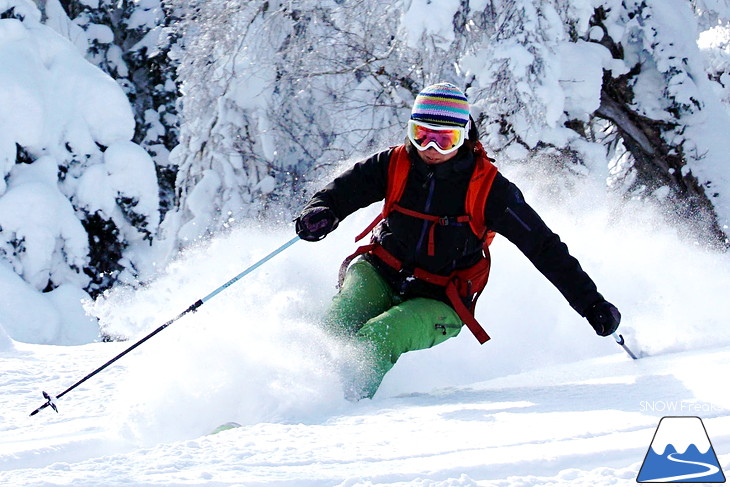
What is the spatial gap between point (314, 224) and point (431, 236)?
1.83 feet

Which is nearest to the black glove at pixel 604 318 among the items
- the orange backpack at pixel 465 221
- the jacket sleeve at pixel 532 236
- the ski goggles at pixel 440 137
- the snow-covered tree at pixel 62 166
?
the jacket sleeve at pixel 532 236

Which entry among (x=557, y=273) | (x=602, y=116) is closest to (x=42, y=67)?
(x=602, y=116)

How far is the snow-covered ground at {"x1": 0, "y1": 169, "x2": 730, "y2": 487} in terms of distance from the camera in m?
2.44

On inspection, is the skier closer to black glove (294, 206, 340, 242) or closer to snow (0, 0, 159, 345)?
black glove (294, 206, 340, 242)

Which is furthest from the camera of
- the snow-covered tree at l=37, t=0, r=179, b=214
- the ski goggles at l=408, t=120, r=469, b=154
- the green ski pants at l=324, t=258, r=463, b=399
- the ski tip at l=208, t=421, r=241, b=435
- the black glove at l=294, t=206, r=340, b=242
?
the snow-covered tree at l=37, t=0, r=179, b=214

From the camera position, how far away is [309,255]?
538cm

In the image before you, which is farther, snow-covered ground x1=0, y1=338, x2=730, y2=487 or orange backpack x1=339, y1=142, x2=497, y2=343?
orange backpack x1=339, y1=142, x2=497, y2=343

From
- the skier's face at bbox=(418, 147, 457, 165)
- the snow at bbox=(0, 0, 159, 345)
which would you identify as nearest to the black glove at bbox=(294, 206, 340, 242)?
the skier's face at bbox=(418, 147, 457, 165)

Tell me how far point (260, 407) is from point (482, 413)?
0.83 m

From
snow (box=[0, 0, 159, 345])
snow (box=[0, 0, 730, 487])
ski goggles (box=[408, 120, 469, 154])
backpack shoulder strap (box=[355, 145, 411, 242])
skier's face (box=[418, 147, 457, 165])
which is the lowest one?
snow (box=[0, 0, 159, 345])

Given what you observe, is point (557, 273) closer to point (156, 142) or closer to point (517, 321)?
point (517, 321)

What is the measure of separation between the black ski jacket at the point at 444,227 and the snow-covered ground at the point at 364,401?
0.44 metres

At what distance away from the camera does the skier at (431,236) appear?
13.0ft

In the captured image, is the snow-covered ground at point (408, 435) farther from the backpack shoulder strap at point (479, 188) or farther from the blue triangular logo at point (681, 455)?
the backpack shoulder strap at point (479, 188)
